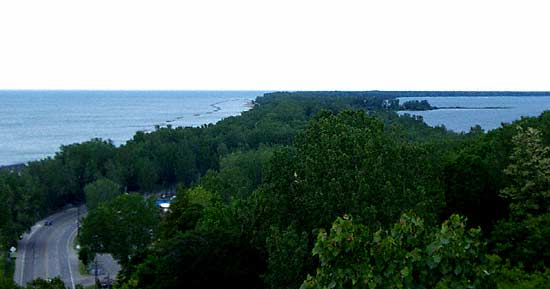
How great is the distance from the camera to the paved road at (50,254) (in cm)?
3152

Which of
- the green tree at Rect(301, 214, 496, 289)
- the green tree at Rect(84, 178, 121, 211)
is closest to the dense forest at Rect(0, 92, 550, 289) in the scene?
the green tree at Rect(301, 214, 496, 289)

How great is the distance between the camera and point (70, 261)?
3484 cm

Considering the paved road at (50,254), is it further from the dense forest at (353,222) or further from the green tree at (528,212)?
the green tree at (528,212)

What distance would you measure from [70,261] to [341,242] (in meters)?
31.3

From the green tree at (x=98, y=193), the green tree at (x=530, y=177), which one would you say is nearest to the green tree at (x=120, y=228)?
the green tree at (x=98, y=193)

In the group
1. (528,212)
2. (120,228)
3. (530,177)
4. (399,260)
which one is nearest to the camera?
(399,260)

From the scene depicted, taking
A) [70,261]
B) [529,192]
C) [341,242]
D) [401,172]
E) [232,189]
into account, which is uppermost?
[341,242]

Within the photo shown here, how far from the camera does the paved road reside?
31.5 meters

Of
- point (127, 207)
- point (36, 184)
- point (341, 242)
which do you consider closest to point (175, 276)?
point (127, 207)

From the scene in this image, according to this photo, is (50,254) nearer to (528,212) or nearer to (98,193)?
(98,193)

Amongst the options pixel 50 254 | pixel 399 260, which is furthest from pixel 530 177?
pixel 50 254

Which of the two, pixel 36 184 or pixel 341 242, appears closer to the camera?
pixel 341 242

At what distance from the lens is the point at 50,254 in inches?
1441

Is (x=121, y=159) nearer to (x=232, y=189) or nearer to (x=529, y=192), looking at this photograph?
(x=232, y=189)
